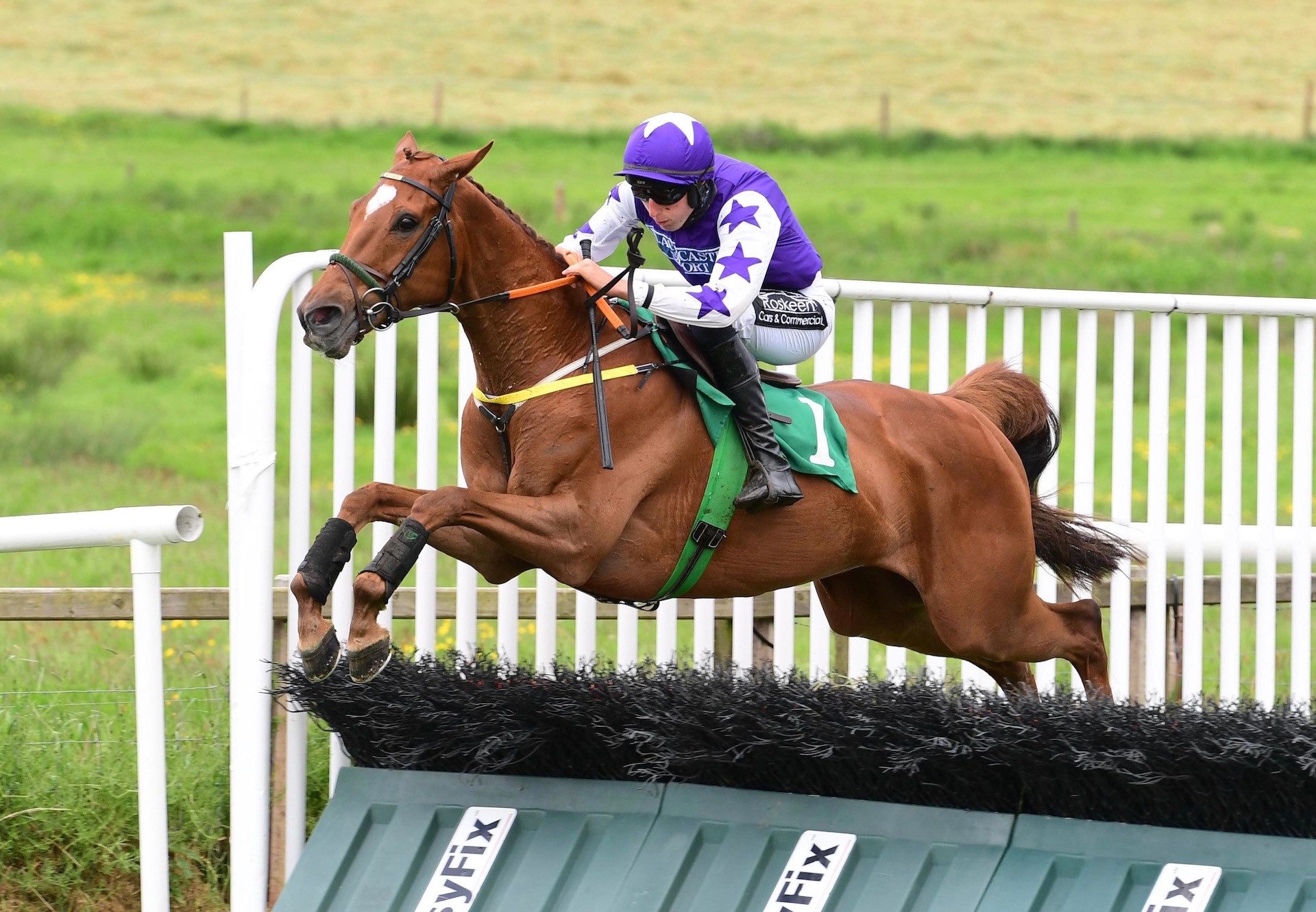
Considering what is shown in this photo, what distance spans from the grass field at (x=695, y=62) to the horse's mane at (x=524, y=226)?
2714 cm

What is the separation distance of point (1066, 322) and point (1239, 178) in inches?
454

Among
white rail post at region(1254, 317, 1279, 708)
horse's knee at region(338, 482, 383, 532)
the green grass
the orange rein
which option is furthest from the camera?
the green grass

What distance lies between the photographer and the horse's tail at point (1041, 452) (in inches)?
209

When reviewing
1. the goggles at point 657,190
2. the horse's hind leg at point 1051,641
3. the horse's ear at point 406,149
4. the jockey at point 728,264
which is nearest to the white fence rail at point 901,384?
the horse's hind leg at point 1051,641

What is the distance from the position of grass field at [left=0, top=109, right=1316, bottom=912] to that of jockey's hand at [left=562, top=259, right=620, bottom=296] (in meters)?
1.99

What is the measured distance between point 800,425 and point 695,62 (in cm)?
3562

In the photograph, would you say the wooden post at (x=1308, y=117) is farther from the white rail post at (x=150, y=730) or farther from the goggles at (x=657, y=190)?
the white rail post at (x=150, y=730)

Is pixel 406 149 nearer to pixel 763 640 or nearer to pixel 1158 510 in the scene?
pixel 763 640

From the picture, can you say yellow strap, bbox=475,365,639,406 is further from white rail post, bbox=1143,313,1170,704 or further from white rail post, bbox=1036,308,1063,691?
white rail post, bbox=1143,313,1170,704

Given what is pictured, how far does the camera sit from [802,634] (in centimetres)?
866

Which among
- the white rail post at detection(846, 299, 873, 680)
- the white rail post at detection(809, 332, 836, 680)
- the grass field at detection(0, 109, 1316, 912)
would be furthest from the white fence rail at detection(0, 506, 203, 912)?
the white rail post at detection(846, 299, 873, 680)

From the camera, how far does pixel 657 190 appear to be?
4277 mm

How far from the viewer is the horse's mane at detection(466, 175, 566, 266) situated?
4289mm

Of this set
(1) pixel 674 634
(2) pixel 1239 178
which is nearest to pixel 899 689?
(1) pixel 674 634
